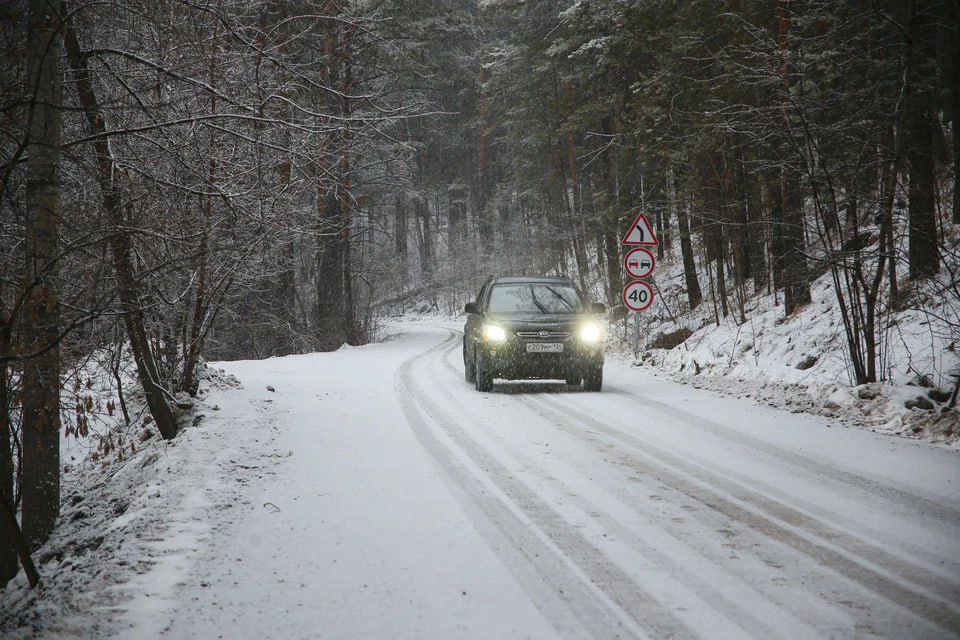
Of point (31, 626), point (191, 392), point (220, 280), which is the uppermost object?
point (220, 280)

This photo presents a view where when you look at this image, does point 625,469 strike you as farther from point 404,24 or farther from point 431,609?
point 404,24

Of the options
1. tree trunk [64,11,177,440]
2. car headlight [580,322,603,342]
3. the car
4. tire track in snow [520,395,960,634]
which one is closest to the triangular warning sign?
the car

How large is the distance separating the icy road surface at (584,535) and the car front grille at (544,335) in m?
2.91

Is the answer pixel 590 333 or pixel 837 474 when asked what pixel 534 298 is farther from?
pixel 837 474

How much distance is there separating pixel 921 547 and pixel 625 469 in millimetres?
2496

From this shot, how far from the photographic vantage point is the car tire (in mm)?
11570

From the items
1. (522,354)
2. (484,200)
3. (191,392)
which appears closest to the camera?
(191,392)

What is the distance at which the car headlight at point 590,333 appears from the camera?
1152 centimetres

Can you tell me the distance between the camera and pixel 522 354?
11.5 meters

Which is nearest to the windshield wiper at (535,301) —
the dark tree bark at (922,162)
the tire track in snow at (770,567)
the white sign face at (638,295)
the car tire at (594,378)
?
the car tire at (594,378)

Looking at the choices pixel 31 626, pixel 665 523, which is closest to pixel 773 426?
pixel 665 523

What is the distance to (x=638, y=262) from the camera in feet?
47.9

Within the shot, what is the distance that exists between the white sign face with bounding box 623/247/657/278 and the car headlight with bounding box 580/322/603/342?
3.27 metres

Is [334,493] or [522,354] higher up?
[522,354]
